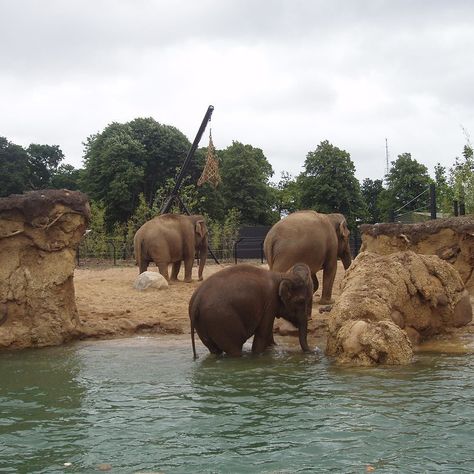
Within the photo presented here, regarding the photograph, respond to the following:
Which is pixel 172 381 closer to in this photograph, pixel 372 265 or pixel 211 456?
pixel 211 456

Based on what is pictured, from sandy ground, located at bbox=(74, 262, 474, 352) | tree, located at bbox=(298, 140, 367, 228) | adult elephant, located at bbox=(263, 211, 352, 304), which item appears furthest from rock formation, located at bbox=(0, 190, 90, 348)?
tree, located at bbox=(298, 140, 367, 228)

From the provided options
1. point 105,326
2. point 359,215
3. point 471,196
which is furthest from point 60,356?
point 359,215

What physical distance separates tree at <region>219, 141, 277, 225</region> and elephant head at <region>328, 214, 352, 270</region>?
33.1 m

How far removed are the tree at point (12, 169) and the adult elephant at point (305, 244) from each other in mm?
38253

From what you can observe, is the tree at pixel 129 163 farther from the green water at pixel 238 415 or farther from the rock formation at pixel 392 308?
the green water at pixel 238 415

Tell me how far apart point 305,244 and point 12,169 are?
4029 centimetres

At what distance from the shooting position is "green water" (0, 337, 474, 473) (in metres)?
4.87

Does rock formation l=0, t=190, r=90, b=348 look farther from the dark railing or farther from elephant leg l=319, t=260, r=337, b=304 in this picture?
the dark railing

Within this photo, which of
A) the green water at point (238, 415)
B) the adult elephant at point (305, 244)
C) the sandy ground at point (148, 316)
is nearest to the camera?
the green water at point (238, 415)

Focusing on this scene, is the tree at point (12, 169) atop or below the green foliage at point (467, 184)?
atop

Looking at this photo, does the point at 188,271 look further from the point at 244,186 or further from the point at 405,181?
the point at 405,181

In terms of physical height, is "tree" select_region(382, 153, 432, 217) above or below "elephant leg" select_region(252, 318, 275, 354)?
above

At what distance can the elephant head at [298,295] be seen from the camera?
29.8 ft

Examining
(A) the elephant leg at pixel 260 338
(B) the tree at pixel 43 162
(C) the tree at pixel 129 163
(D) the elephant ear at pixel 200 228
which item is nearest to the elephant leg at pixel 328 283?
(A) the elephant leg at pixel 260 338
